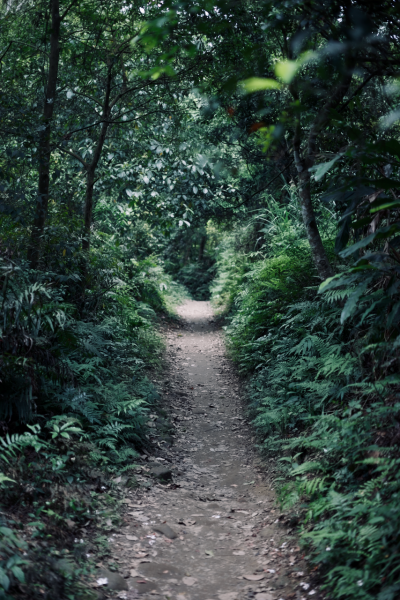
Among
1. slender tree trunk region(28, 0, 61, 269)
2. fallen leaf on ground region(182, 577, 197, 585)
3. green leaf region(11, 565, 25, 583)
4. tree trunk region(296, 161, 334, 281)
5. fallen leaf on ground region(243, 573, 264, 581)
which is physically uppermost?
slender tree trunk region(28, 0, 61, 269)

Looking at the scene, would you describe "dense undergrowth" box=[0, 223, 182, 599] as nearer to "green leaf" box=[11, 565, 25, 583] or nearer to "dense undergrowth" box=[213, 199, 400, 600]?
"green leaf" box=[11, 565, 25, 583]

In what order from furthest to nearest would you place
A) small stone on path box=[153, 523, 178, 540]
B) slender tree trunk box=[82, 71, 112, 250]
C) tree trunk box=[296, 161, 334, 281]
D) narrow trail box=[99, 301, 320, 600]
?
slender tree trunk box=[82, 71, 112, 250], tree trunk box=[296, 161, 334, 281], small stone on path box=[153, 523, 178, 540], narrow trail box=[99, 301, 320, 600]

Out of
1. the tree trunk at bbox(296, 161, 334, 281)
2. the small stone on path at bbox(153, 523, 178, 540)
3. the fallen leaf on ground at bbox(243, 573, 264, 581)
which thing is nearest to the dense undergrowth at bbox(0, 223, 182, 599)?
the small stone on path at bbox(153, 523, 178, 540)

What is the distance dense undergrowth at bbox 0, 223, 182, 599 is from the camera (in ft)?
10.8

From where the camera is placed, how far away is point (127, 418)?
6.32 meters

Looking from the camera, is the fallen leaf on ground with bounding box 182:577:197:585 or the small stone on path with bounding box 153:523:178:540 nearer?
the fallen leaf on ground with bounding box 182:577:197:585

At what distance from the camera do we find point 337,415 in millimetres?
4961

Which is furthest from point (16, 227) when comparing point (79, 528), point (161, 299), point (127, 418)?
point (161, 299)

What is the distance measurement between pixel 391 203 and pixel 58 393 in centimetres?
414

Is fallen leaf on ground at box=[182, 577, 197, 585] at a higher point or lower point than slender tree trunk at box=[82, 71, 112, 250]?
lower

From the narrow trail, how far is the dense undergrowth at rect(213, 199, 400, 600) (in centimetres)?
32

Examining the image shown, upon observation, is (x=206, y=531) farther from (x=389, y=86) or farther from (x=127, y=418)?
(x=389, y=86)

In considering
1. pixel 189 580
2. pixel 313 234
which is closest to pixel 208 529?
pixel 189 580

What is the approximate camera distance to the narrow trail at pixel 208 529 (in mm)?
3674
